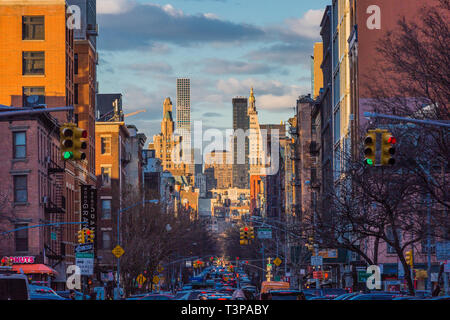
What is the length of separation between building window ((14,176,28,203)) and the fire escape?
177 cm

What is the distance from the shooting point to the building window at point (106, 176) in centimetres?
11544

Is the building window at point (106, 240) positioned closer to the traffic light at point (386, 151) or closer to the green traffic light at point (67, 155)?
the green traffic light at point (67, 155)

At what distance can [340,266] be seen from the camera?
302 feet

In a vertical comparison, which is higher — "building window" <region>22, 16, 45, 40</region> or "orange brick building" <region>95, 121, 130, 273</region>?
"building window" <region>22, 16, 45, 40</region>

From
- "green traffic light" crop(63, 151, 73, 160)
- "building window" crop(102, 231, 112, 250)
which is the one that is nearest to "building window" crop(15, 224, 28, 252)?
"building window" crop(102, 231, 112, 250)

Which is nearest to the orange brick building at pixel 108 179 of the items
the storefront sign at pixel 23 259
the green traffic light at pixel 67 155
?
the storefront sign at pixel 23 259

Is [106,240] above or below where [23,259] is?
below

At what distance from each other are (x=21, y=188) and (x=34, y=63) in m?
17.2

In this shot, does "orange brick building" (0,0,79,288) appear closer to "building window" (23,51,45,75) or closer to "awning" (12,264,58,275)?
"building window" (23,51,45,75)

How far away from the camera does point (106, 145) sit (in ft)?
389

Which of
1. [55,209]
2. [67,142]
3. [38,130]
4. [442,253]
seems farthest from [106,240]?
[67,142]

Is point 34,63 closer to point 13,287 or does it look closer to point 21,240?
point 21,240

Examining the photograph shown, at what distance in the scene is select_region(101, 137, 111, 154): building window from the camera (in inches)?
4658
